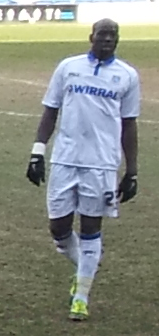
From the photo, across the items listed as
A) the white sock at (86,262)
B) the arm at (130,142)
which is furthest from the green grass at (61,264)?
the arm at (130,142)

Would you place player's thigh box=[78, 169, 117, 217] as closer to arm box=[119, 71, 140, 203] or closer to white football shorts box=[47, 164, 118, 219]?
white football shorts box=[47, 164, 118, 219]

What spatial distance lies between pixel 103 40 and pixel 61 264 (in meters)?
2.27

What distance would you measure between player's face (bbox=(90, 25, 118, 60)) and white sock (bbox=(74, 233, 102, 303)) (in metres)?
1.12

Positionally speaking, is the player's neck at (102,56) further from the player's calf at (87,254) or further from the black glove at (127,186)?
the player's calf at (87,254)

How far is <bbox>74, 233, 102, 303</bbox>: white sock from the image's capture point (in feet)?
22.6

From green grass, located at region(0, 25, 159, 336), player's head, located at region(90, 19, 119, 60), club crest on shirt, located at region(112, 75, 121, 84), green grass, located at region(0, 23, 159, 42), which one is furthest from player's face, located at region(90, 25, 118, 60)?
green grass, located at region(0, 23, 159, 42)

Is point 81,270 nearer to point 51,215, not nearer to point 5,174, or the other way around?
point 51,215

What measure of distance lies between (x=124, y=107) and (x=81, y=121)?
1.00 ft

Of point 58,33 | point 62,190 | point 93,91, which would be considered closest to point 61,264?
point 62,190

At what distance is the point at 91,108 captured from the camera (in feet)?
22.0

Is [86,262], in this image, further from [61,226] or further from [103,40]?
[103,40]

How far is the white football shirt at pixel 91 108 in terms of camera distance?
6703 millimetres

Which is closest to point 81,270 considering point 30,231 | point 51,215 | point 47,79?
point 51,215

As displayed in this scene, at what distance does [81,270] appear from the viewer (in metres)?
6.93
